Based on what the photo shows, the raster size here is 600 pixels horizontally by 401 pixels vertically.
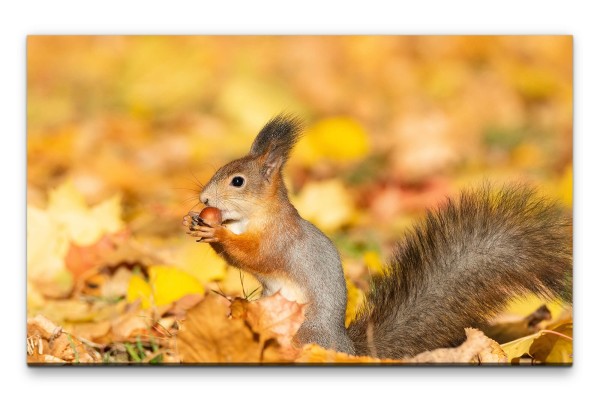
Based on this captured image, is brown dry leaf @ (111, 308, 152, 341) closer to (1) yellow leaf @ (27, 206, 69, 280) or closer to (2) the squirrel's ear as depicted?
(1) yellow leaf @ (27, 206, 69, 280)

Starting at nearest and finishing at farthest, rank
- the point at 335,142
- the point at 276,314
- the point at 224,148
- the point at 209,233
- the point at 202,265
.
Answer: the point at 276,314 → the point at 209,233 → the point at 202,265 → the point at 224,148 → the point at 335,142

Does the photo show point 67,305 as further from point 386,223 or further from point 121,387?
point 386,223

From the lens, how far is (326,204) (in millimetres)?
4574

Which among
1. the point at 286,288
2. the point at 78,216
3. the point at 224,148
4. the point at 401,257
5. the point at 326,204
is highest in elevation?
the point at 224,148

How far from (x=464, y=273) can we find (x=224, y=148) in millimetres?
1693

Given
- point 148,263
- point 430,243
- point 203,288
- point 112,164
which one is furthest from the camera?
point 112,164

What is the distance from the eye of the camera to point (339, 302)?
3258 mm

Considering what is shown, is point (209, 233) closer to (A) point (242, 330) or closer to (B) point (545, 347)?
(A) point (242, 330)

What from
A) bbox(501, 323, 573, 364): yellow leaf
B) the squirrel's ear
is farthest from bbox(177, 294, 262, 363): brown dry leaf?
bbox(501, 323, 573, 364): yellow leaf

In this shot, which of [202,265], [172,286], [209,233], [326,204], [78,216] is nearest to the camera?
[209,233]

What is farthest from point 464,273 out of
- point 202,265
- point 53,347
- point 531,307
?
point 53,347

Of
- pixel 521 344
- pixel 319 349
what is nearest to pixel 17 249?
pixel 319 349

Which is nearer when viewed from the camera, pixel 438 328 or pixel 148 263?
pixel 438 328

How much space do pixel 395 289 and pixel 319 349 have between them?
37cm
